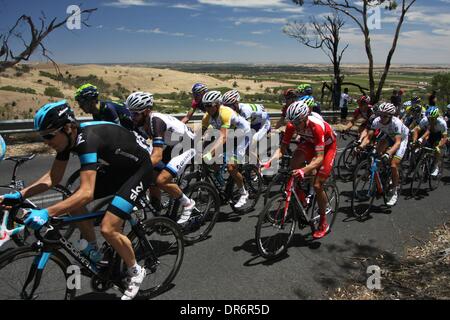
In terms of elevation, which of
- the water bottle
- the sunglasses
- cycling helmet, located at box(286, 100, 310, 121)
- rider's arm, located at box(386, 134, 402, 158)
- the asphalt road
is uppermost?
cycling helmet, located at box(286, 100, 310, 121)

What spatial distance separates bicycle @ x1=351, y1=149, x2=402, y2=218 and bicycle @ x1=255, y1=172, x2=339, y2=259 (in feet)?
5.46

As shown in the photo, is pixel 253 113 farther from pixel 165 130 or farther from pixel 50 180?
pixel 50 180

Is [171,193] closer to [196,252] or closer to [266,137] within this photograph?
[196,252]

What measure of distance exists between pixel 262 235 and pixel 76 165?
22.7ft

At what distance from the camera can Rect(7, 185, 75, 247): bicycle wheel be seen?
4.15 m

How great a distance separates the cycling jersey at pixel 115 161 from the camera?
11.4ft

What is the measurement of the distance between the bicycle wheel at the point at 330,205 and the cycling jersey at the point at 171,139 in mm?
2177

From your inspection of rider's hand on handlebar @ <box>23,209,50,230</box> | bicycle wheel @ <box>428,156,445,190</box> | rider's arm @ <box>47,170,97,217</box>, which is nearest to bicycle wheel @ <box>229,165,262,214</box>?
rider's arm @ <box>47,170,97,217</box>

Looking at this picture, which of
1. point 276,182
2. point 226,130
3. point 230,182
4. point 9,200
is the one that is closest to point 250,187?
point 276,182

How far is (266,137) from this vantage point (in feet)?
30.6

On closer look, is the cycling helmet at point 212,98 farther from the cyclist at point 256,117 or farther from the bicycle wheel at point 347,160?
the bicycle wheel at point 347,160

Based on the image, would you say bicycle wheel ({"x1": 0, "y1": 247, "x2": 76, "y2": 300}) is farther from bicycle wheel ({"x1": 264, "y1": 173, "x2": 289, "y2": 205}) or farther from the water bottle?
bicycle wheel ({"x1": 264, "y1": 173, "x2": 289, "y2": 205})

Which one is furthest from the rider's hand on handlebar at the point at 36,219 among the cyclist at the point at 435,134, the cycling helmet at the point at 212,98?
the cyclist at the point at 435,134
